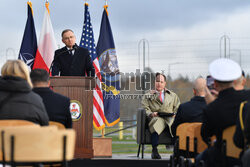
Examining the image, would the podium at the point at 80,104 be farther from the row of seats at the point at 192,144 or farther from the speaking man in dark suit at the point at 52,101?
the speaking man in dark suit at the point at 52,101

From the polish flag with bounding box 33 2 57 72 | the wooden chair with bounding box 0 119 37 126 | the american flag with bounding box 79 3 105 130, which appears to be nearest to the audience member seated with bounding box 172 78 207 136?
the wooden chair with bounding box 0 119 37 126

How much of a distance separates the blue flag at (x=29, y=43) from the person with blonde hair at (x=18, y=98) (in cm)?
567

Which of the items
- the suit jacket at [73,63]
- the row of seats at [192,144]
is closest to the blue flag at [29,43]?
the suit jacket at [73,63]

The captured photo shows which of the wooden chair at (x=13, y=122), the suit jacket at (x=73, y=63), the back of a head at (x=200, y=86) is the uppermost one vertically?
the suit jacket at (x=73, y=63)

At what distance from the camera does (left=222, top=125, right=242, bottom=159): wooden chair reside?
3325mm

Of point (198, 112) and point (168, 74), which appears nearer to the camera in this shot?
point (198, 112)

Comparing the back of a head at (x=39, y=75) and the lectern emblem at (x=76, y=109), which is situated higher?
the back of a head at (x=39, y=75)

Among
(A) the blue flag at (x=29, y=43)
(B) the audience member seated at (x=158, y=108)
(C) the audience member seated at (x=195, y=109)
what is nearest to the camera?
(C) the audience member seated at (x=195, y=109)

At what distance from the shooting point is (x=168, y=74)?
10.4 meters

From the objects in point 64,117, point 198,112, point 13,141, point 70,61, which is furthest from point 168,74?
point 13,141

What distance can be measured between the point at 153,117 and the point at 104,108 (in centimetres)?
201

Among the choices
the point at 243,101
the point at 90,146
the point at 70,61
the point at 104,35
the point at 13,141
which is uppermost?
the point at 104,35

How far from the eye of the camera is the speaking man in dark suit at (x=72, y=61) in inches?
281

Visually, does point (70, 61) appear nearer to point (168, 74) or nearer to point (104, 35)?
point (104, 35)
